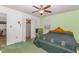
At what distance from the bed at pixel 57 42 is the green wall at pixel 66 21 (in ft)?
0.26

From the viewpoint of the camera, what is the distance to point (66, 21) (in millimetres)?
1672

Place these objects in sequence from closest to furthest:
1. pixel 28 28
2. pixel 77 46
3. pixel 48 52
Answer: pixel 77 46 < pixel 48 52 < pixel 28 28

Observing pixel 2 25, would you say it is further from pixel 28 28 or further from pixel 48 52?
pixel 48 52

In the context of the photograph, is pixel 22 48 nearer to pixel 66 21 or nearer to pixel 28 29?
pixel 28 29

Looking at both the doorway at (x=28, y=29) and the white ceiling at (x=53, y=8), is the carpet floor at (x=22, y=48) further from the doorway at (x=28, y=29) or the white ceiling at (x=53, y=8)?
the white ceiling at (x=53, y=8)

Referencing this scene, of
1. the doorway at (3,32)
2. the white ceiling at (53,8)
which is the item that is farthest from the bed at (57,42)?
the doorway at (3,32)

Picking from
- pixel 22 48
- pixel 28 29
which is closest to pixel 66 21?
pixel 28 29

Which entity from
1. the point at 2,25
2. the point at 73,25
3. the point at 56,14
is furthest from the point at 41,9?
the point at 2,25

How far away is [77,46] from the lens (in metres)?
1.55

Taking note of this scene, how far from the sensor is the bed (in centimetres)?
159

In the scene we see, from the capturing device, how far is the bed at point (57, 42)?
5.21ft

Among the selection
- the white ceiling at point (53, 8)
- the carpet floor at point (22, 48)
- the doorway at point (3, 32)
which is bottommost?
the carpet floor at point (22, 48)

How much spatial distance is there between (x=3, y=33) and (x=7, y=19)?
0.76ft
